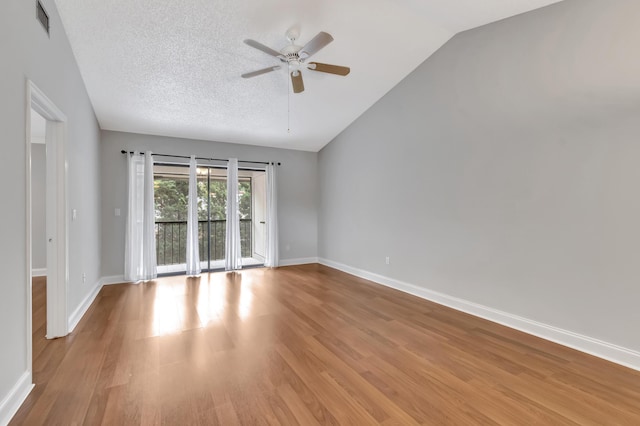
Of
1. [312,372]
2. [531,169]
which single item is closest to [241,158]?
[312,372]

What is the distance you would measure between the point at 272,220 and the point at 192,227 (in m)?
1.55

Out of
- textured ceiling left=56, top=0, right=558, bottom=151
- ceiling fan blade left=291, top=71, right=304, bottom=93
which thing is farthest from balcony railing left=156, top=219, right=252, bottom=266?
ceiling fan blade left=291, top=71, right=304, bottom=93

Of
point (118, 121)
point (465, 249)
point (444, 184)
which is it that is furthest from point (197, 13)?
point (465, 249)

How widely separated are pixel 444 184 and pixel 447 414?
2683mm

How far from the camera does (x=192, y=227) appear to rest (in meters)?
5.21

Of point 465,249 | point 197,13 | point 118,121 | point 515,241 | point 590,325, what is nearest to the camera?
point 590,325

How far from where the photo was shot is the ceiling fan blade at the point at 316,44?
2.50 metres

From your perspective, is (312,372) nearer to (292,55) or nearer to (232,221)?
(292,55)

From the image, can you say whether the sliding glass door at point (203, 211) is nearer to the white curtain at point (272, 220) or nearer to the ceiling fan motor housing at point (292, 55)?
the white curtain at point (272, 220)

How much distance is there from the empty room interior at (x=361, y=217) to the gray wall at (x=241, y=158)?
52mm

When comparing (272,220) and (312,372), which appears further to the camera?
(272,220)

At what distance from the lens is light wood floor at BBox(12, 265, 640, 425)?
68.5 inches

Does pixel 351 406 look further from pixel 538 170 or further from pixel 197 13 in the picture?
pixel 197 13

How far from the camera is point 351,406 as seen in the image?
180cm
